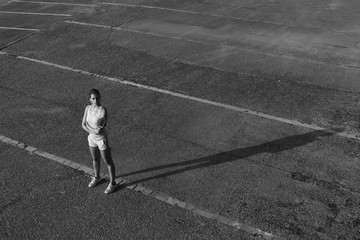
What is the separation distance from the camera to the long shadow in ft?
28.4

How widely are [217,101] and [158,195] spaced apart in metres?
3.91

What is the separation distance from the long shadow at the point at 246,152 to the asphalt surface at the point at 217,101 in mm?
37

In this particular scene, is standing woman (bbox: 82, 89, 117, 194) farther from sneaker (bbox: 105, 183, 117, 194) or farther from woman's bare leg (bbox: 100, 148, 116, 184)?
sneaker (bbox: 105, 183, 117, 194)

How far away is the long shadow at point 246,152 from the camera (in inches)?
340

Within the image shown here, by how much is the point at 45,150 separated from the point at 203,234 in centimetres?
450

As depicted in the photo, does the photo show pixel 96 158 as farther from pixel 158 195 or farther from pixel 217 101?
pixel 217 101

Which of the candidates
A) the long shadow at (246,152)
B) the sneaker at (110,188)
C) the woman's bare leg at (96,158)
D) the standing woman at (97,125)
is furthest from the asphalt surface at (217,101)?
the standing woman at (97,125)

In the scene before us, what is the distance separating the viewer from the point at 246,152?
9.01 meters

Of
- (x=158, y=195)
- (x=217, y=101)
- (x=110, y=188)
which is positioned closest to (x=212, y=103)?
(x=217, y=101)

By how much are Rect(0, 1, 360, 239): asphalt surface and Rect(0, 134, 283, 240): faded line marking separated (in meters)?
0.12

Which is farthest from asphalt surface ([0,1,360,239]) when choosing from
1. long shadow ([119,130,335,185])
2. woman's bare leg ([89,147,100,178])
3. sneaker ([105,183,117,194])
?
woman's bare leg ([89,147,100,178])

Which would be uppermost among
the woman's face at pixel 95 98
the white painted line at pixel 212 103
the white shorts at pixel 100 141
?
the woman's face at pixel 95 98

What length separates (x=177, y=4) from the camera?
1920 centimetres

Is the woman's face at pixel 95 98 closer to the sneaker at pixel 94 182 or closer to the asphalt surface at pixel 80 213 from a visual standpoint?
the sneaker at pixel 94 182
